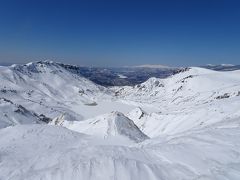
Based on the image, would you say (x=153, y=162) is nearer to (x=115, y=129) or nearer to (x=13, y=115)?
(x=115, y=129)

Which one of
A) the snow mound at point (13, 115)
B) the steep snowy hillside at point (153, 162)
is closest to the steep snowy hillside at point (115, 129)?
the steep snowy hillside at point (153, 162)

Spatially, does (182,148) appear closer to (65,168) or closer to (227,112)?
(65,168)

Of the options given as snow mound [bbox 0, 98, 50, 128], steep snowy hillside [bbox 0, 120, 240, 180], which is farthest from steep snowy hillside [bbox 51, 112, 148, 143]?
snow mound [bbox 0, 98, 50, 128]

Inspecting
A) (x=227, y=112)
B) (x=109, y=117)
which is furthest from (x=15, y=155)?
(x=227, y=112)

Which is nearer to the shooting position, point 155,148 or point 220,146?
point 220,146

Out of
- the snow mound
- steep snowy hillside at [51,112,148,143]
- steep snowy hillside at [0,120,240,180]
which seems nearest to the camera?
steep snowy hillside at [0,120,240,180]

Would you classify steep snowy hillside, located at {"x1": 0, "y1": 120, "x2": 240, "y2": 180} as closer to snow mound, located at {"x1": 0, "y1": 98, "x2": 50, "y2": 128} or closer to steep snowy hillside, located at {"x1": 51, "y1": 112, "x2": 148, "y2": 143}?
steep snowy hillside, located at {"x1": 51, "y1": 112, "x2": 148, "y2": 143}

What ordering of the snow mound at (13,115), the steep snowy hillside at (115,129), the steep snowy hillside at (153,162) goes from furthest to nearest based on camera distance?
the snow mound at (13,115) < the steep snowy hillside at (115,129) < the steep snowy hillside at (153,162)

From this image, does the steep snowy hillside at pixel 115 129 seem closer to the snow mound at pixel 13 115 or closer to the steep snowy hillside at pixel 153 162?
the steep snowy hillside at pixel 153 162

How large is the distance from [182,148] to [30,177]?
34.3 feet

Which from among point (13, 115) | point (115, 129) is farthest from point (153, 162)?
point (13, 115)

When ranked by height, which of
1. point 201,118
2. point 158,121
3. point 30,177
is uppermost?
point 30,177

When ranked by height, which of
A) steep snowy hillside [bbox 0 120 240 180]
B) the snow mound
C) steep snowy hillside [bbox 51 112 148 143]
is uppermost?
steep snowy hillside [bbox 0 120 240 180]

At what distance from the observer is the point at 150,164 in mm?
19094
